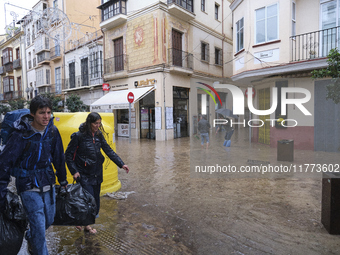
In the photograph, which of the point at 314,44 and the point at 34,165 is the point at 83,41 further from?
the point at 34,165

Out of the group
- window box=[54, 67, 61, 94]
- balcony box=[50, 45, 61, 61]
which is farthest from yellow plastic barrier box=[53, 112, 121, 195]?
window box=[54, 67, 61, 94]

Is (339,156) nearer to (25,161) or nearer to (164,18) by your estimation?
(25,161)

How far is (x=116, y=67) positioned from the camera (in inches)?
758

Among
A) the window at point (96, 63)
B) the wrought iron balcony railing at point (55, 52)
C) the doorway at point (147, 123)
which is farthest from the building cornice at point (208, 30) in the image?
the wrought iron balcony railing at point (55, 52)

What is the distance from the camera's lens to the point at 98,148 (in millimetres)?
3637

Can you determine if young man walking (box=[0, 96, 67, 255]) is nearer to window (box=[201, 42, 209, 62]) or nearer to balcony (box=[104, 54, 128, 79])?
balcony (box=[104, 54, 128, 79])

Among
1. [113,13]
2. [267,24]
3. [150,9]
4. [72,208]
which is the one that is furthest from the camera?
[113,13]

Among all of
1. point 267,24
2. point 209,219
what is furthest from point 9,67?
point 209,219

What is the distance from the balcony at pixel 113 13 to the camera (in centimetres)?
1781

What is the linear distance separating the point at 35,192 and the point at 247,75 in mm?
10940

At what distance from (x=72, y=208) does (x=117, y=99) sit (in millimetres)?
15471

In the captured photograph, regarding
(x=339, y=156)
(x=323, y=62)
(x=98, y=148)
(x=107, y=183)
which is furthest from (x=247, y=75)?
(x=98, y=148)

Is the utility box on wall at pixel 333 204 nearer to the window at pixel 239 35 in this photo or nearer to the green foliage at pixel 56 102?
the window at pixel 239 35

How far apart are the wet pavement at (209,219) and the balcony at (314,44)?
563cm
